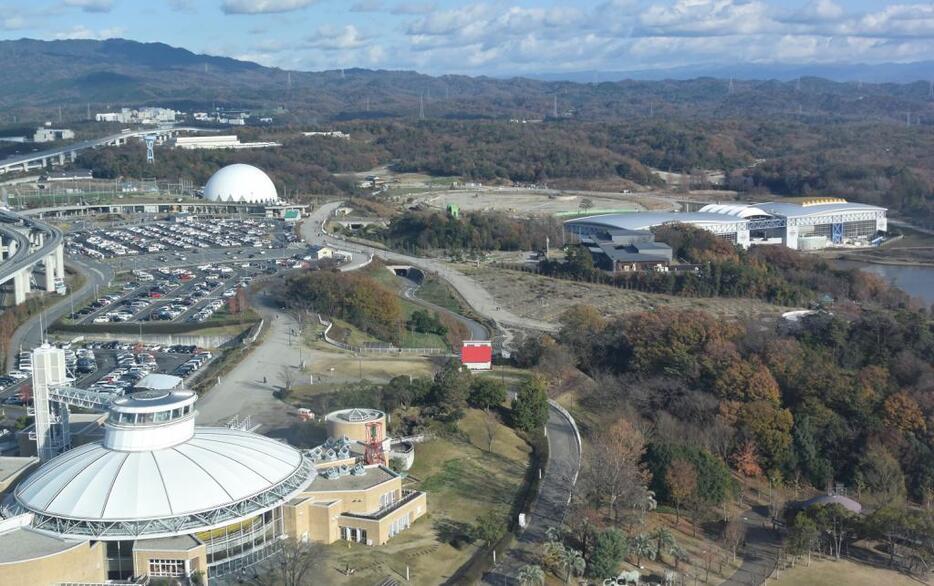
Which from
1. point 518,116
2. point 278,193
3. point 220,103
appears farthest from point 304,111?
point 278,193

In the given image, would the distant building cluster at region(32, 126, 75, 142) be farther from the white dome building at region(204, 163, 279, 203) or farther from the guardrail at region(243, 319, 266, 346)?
the guardrail at region(243, 319, 266, 346)

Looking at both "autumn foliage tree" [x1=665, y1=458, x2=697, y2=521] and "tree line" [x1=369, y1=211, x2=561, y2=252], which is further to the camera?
"tree line" [x1=369, y1=211, x2=561, y2=252]

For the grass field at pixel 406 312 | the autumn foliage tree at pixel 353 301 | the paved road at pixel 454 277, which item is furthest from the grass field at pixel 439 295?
the autumn foliage tree at pixel 353 301

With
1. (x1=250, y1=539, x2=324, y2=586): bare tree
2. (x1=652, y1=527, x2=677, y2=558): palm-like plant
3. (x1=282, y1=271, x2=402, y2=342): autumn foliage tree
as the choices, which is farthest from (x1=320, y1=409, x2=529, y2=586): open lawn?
(x1=282, y1=271, x2=402, y2=342): autumn foliage tree

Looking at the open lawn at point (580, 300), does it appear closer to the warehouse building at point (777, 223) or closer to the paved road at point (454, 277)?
the paved road at point (454, 277)

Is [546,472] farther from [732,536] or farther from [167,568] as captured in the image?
[167,568]
